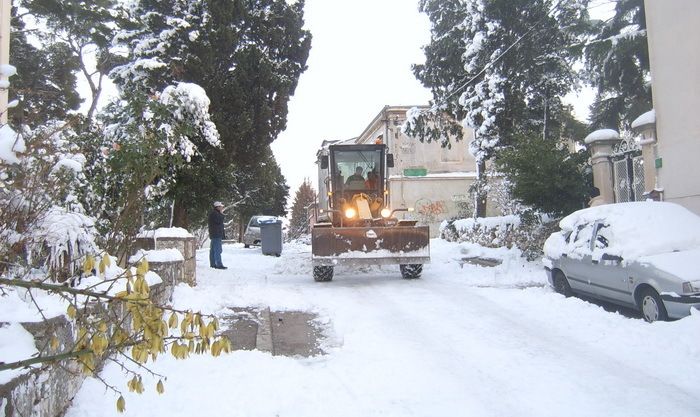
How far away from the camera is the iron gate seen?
12344 millimetres

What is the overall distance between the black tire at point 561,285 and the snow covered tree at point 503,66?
950cm

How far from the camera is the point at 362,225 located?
11820mm

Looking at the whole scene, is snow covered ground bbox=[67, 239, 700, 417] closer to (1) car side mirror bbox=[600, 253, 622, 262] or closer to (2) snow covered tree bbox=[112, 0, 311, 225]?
(1) car side mirror bbox=[600, 253, 622, 262]

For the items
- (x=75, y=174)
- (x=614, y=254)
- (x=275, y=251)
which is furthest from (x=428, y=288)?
(x=275, y=251)

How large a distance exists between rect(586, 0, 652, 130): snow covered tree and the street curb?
13.6m

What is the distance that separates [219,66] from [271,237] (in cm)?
598

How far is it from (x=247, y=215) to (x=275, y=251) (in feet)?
77.4

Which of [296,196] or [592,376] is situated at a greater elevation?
[296,196]

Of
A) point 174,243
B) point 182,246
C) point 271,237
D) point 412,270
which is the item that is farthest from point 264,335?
point 271,237

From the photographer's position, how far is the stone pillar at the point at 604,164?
42.1 feet

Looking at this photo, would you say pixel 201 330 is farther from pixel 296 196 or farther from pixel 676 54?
pixel 296 196

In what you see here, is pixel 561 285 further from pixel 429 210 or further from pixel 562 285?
pixel 429 210

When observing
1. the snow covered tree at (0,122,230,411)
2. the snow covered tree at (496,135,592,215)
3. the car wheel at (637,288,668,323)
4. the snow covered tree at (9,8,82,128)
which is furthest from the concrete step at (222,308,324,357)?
the snow covered tree at (9,8,82,128)

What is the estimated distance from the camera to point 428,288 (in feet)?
32.7
